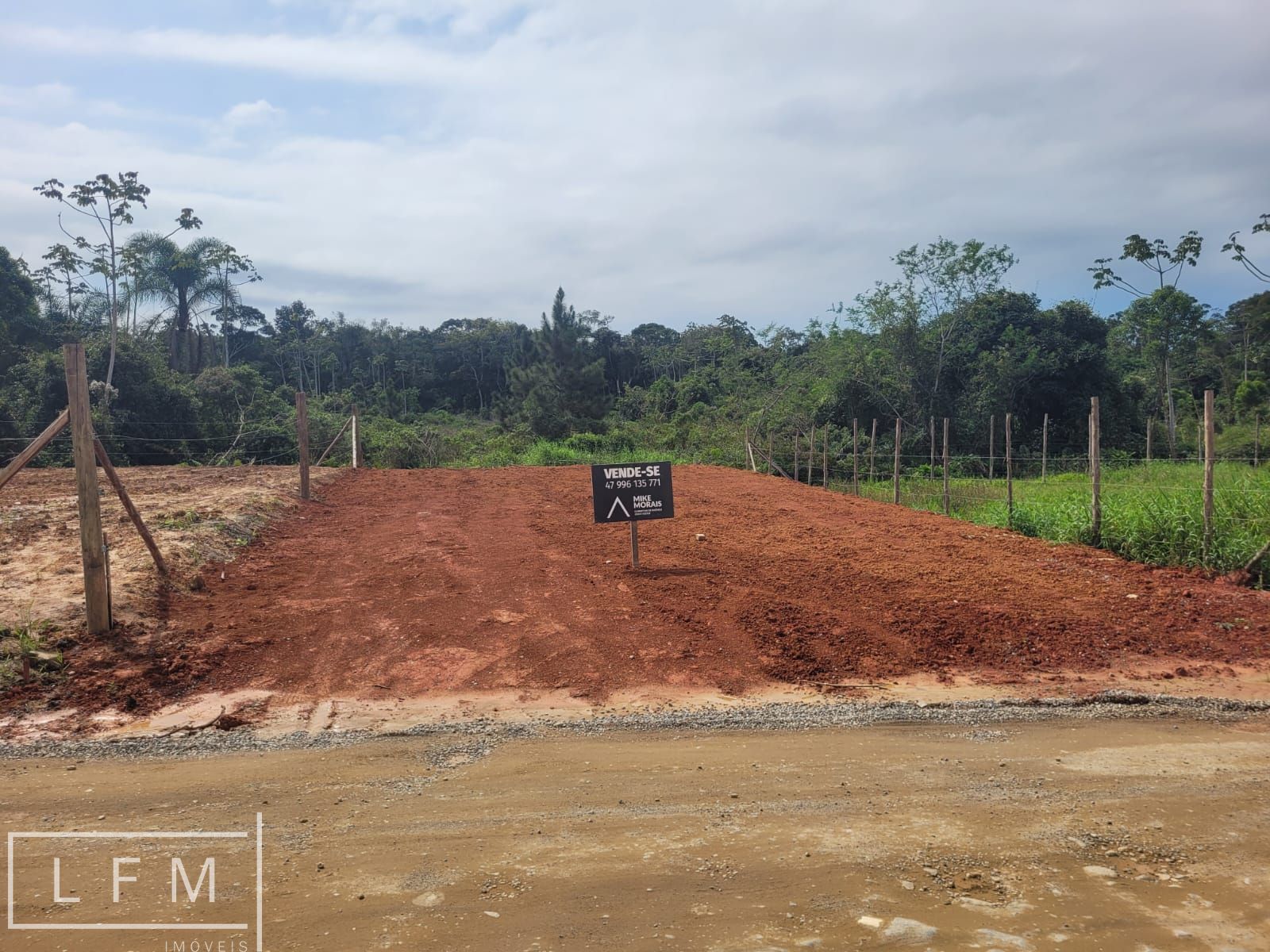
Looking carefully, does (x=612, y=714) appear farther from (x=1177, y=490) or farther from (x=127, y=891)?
(x=1177, y=490)

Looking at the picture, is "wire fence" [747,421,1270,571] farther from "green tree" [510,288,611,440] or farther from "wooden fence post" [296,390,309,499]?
"green tree" [510,288,611,440]

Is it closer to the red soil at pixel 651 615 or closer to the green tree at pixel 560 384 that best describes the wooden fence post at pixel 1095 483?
the red soil at pixel 651 615

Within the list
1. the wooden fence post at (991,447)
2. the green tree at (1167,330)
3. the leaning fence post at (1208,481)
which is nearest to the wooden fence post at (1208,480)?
the leaning fence post at (1208,481)

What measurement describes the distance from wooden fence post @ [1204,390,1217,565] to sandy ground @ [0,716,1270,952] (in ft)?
14.7

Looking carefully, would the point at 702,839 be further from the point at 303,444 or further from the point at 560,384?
the point at 560,384

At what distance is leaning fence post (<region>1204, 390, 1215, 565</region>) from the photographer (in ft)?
27.8

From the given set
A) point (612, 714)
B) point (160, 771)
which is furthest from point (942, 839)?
point (160, 771)

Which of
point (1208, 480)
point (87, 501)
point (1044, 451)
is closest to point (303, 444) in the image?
point (87, 501)

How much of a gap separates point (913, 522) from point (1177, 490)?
3.40 meters

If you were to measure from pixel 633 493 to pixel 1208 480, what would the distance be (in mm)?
6138

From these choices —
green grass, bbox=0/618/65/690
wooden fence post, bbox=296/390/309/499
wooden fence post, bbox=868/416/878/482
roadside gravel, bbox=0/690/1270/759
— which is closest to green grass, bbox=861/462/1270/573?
wooden fence post, bbox=868/416/878/482

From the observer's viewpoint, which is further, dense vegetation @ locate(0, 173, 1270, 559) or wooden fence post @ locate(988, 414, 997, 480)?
dense vegetation @ locate(0, 173, 1270, 559)

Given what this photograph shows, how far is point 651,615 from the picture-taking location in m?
7.30

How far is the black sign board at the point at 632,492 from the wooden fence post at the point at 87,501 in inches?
179
